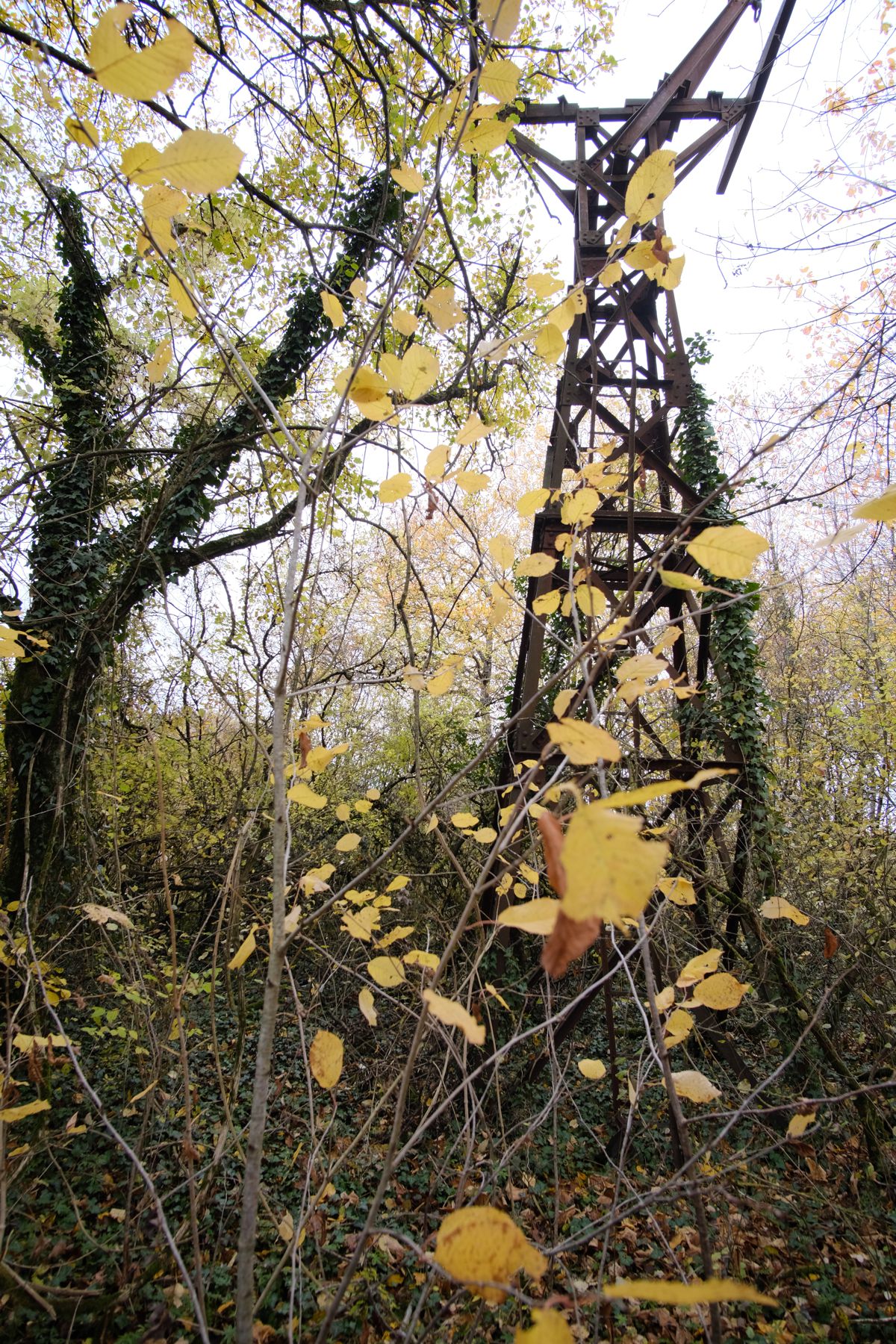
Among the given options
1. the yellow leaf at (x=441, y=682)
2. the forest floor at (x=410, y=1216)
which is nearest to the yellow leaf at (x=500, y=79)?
the yellow leaf at (x=441, y=682)

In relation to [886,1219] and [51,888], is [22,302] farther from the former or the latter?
[886,1219]

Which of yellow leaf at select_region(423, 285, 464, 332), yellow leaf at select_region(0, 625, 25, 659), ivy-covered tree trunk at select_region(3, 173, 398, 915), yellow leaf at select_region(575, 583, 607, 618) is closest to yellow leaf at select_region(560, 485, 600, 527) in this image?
yellow leaf at select_region(575, 583, 607, 618)

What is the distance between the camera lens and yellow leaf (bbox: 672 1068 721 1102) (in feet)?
3.31

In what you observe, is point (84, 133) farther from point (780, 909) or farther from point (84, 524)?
point (84, 524)

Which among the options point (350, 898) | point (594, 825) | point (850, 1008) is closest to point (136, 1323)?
point (350, 898)

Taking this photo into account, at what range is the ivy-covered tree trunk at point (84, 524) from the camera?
4.64m

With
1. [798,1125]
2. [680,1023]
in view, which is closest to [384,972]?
[680,1023]

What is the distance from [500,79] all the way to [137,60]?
57 centimetres

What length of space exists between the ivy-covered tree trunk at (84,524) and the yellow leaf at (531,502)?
3.34m

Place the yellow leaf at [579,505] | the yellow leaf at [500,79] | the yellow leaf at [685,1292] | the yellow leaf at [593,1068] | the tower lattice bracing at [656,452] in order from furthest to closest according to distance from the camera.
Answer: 1. the tower lattice bracing at [656,452]
2. the yellow leaf at [593,1068]
3. the yellow leaf at [579,505]
4. the yellow leaf at [500,79]
5. the yellow leaf at [685,1292]

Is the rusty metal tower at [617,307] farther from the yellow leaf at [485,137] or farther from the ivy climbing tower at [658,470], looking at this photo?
the yellow leaf at [485,137]

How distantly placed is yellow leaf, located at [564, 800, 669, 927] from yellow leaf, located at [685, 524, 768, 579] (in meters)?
0.42

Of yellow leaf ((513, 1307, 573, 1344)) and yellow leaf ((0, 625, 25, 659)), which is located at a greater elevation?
yellow leaf ((0, 625, 25, 659))

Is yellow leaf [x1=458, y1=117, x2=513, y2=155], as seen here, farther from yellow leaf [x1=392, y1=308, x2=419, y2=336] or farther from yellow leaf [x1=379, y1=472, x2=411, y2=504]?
yellow leaf [x1=379, y1=472, x2=411, y2=504]
